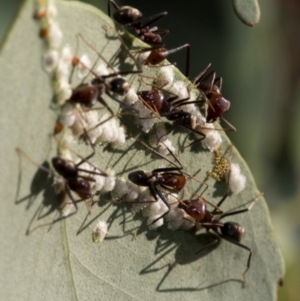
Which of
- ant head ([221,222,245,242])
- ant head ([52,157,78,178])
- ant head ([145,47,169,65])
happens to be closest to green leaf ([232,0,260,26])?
ant head ([145,47,169,65])

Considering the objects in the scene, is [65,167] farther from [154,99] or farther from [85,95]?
[154,99]

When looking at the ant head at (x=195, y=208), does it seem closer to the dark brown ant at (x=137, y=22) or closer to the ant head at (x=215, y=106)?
the ant head at (x=215, y=106)

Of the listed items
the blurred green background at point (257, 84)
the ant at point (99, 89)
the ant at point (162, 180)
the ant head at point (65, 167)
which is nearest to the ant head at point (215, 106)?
the ant at point (162, 180)

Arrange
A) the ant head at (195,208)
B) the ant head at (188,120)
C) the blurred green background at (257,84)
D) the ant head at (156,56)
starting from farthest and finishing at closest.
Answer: the blurred green background at (257,84) → the ant head at (195,208) → the ant head at (188,120) → the ant head at (156,56)

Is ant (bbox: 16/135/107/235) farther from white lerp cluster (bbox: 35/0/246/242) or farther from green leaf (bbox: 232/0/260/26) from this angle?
green leaf (bbox: 232/0/260/26)

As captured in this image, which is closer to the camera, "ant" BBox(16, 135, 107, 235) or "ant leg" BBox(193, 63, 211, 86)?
"ant" BBox(16, 135, 107, 235)

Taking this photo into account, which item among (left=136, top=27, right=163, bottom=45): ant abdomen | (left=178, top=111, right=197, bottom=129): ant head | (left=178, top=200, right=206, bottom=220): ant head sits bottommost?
(left=178, top=200, right=206, bottom=220): ant head

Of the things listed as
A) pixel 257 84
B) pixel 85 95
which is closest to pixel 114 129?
pixel 85 95

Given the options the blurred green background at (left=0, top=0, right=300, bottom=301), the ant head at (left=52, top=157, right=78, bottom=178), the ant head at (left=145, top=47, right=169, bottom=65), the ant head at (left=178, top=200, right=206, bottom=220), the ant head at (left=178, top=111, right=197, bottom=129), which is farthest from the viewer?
the blurred green background at (left=0, top=0, right=300, bottom=301)
